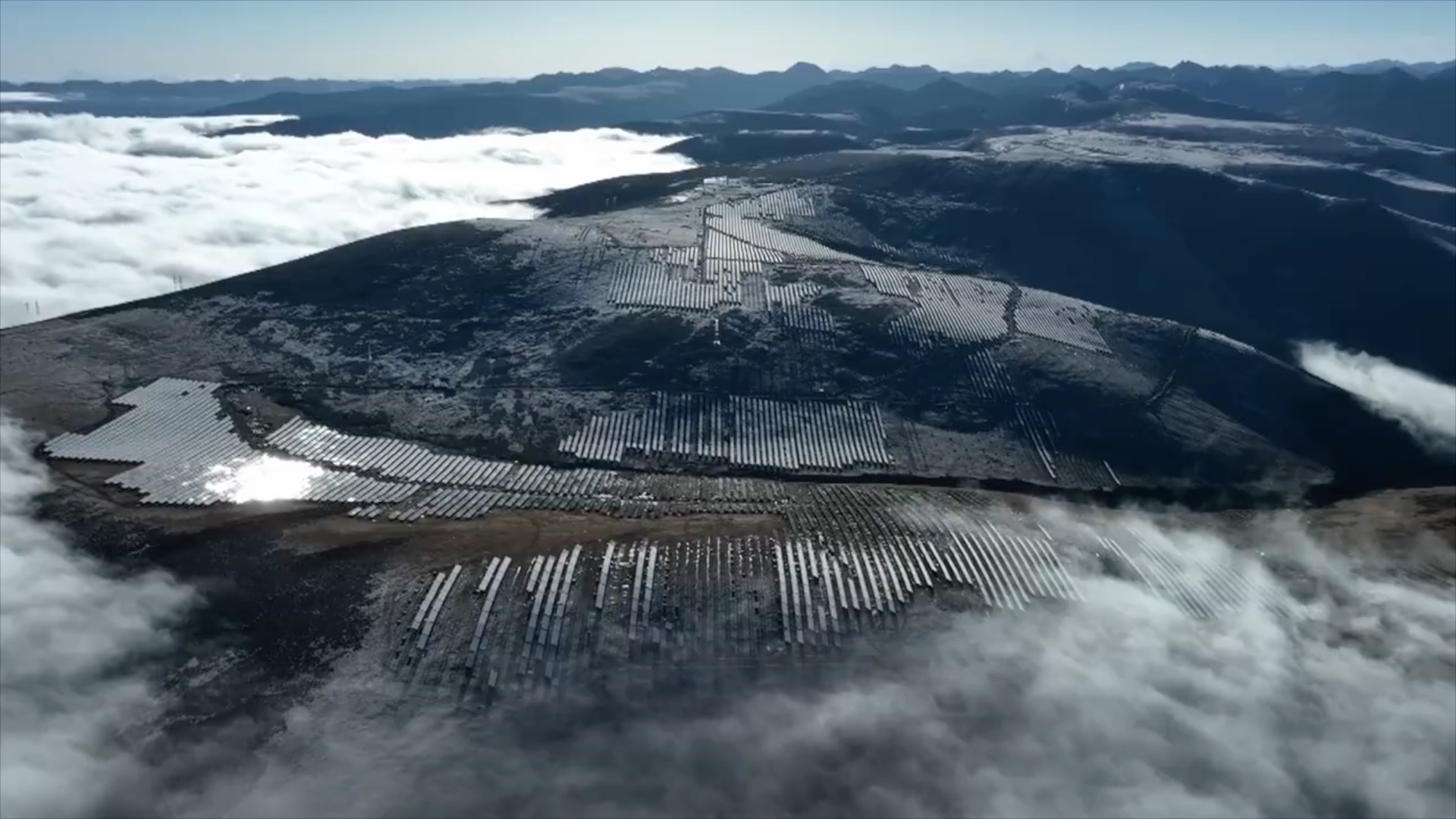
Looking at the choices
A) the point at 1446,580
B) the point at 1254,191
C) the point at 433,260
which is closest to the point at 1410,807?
the point at 1446,580

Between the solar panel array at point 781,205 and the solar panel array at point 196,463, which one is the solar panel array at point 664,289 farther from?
the solar panel array at point 196,463

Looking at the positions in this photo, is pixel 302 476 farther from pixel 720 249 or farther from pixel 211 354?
pixel 720 249

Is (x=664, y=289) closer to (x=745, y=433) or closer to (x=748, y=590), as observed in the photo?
(x=745, y=433)

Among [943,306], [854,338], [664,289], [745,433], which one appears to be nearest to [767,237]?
[664,289]

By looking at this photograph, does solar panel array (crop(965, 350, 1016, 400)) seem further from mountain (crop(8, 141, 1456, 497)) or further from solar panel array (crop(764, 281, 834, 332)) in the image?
solar panel array (crop(764, 281, 834, 332))

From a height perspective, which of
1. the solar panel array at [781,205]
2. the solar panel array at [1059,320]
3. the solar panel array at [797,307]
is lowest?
the solar panel array at [1059,320]

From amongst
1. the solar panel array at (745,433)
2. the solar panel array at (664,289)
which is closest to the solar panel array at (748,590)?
the solar panel array at (745,433)
